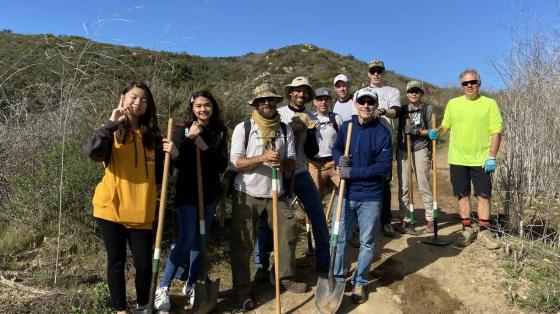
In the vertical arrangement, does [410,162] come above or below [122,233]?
above

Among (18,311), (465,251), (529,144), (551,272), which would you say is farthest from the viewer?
(529,144)

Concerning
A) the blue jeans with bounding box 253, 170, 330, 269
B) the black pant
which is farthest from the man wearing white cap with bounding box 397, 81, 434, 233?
the black pant

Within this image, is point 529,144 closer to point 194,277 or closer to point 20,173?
point 194,277

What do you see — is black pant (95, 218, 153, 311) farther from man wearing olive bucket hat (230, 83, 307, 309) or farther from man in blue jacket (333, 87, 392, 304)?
man in blue jacket (333, 87, 392, 304)

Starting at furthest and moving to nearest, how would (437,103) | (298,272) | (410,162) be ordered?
(437,103) → (410,162) → (298,272)

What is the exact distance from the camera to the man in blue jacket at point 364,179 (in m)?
4.12

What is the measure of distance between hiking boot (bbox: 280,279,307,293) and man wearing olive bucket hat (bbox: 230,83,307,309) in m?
0.14

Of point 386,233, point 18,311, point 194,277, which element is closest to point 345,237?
point 194,277

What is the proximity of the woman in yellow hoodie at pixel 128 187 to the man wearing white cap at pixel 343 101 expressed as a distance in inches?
98.8

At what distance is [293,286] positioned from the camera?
4.35 m

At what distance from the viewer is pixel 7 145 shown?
237 inches

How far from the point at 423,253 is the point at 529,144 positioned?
9.56 feet

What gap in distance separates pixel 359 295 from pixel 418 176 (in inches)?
87.3

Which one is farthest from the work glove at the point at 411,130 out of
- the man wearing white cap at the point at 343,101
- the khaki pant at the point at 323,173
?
the khaki pant at the point at 323,173
